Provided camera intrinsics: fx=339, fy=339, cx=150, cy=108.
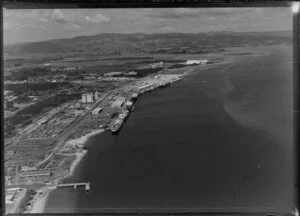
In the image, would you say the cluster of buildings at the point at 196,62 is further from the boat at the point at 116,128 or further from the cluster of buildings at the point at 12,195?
the cluster of buildings at the point at 12,195

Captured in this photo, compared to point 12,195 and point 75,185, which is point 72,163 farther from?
point 12,195

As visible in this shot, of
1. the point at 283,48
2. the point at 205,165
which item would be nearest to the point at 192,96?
the point at 205,165

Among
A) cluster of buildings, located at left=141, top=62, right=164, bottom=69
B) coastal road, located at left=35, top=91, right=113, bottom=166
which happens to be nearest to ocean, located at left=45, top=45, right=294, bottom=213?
coastal road, located at left=35, top=91, right=113, bottom=166

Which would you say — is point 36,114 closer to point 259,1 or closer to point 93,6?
point 93,6

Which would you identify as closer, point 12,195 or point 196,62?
point 12,195

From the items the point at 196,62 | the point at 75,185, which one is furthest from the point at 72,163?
the point at 196,62

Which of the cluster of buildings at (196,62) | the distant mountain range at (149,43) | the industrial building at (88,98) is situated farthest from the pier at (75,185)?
the cluster of buildings at (196,62)
